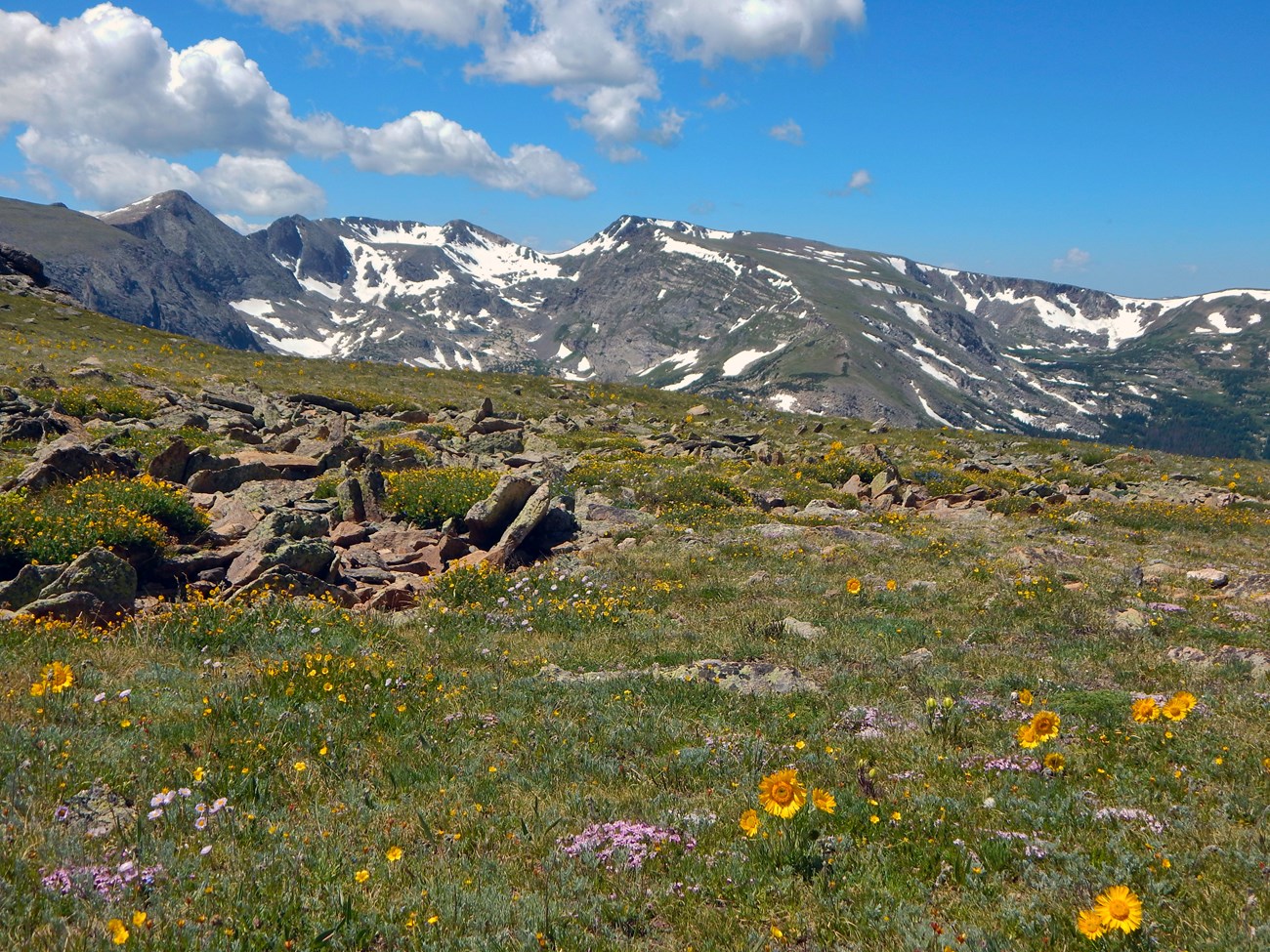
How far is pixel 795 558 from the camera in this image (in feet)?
57.1

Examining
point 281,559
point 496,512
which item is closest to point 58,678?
point 281,559

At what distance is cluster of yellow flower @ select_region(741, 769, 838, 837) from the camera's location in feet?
19.0

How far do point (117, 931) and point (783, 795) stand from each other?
167 inches

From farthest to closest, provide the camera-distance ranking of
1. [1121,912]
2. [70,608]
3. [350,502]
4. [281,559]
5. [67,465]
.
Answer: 1. [350,502]
2. [67,465]
3. [281,559]
4. [70,608]
5. [1121,912]

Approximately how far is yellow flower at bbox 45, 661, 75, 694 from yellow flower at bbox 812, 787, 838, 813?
6986mm

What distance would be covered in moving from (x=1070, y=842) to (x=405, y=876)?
4.89 m

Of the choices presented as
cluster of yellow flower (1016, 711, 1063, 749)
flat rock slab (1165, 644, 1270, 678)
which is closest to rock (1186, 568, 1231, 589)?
flat rock slab (1165, 644, 1270, 678)

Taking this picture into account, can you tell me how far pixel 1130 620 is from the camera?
501 inches

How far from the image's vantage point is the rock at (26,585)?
1072 centimetres

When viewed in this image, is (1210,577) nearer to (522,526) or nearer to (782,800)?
(522,526)

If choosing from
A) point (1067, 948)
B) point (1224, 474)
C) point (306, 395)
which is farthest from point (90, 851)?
point (1224, 474)

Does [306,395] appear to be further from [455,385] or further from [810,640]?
[810,640]

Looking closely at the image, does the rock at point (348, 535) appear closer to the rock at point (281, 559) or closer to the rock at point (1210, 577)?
the rock at point (281, 559)

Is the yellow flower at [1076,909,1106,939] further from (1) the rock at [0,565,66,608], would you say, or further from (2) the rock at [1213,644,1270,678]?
(1) the rock at [0,565,66,608]
